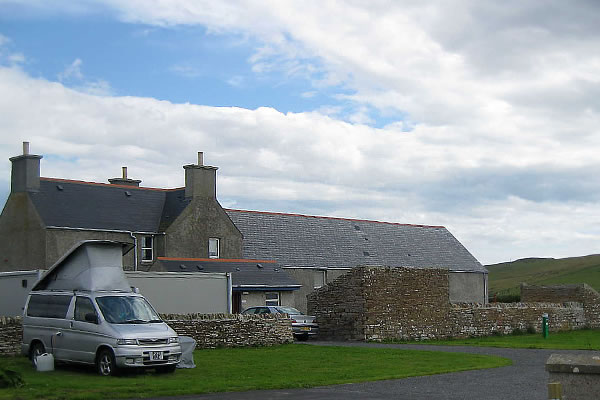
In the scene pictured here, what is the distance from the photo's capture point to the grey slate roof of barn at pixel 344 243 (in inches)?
2238

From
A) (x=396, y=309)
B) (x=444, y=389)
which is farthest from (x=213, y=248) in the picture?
(x=444, y=389)

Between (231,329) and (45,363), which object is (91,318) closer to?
(45,363)

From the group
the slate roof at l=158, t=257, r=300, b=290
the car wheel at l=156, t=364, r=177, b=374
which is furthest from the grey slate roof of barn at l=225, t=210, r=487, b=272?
the car wheel at l=156, t=364, r=177, b=374

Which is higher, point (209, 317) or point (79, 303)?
point (79, 303)

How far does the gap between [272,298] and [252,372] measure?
26.3 m

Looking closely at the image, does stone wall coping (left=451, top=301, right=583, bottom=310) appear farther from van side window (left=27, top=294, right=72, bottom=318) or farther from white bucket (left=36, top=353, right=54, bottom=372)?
white bucket (left=36, top=353, right=54, bottom=372)

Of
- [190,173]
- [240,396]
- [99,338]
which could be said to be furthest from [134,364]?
[190,173]

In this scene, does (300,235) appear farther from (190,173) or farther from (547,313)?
(547,313)

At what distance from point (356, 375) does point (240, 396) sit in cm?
502

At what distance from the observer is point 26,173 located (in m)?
46.4

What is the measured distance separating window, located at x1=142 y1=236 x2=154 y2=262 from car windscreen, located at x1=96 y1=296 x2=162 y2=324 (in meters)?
28.5

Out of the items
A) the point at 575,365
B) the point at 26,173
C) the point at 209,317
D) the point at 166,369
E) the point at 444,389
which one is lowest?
the point at 444,389

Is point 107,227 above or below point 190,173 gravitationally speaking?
below

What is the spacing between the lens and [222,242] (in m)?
53.3
